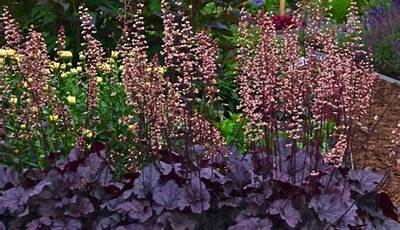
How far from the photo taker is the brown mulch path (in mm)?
4984

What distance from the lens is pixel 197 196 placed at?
11.0ft

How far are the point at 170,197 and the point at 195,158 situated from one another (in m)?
0.33

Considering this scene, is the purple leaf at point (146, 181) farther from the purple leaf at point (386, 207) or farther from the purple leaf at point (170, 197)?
the purple leaf at point (386, 207)

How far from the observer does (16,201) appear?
335 centimetres

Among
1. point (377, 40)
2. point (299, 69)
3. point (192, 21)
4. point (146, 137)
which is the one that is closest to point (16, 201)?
point (146, 137)

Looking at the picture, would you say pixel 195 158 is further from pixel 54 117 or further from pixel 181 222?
pixel 54 117

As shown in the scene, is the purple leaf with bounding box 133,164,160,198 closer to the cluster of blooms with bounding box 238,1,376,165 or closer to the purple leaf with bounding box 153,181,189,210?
the purple leaf with bounding box 153,181,189,210

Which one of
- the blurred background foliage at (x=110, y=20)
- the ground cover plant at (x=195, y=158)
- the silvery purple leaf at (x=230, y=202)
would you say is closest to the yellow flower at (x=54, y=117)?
the ground cover plant at (x=195, y=158)

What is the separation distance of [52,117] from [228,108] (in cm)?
194

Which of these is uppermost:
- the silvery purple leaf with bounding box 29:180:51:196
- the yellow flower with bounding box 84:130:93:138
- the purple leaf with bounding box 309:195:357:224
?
the yellow flower with bounding box 84:130:93:138

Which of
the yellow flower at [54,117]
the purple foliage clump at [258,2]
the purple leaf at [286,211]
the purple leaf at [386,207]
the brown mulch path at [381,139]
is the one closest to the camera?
the purple leaf at [286,211]

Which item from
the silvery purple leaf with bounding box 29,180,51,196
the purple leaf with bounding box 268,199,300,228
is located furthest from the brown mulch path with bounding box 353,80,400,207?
the silvery purple leaf with bounding box 29,180,51,196

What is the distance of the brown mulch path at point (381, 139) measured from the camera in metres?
4.98

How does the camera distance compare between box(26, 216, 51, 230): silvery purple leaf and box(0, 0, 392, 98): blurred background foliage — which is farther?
box(0, 0, 392, 98): blurred background foliage
